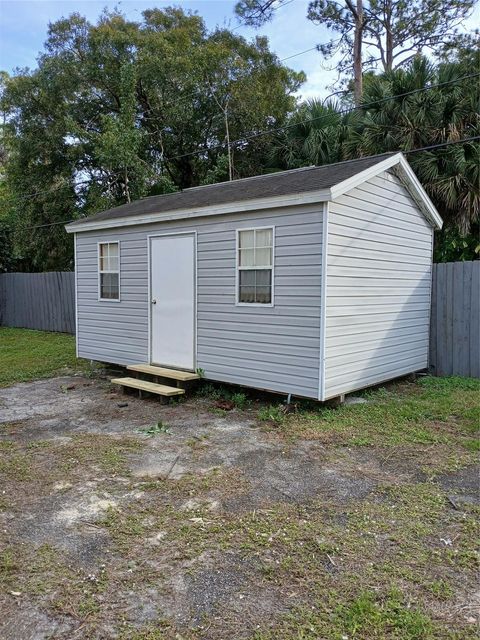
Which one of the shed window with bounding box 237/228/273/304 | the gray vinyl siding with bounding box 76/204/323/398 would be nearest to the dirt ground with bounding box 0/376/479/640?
the gray vinyl siding with bounding box 76/204/323/398

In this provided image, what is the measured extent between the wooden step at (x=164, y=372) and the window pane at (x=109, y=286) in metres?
1.36

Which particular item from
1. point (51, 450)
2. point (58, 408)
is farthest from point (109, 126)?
point (51, 450)

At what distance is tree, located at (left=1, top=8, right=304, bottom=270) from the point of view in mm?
15031

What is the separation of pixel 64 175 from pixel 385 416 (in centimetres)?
1399

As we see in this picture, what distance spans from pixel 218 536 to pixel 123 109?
14.1 meters

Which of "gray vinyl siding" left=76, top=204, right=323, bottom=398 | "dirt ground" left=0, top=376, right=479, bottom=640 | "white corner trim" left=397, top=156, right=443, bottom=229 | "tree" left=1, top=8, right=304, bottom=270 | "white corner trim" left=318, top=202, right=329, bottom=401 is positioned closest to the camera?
"dirt ground" left=0, top=376, right=479, bottom=640

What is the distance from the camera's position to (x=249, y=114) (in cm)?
1577

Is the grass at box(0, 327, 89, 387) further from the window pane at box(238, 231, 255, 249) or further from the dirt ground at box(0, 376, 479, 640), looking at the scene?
the window pane at box(238, 231, 255, 249)

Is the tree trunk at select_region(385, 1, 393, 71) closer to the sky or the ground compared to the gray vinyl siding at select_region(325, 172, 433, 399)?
closer to the sky

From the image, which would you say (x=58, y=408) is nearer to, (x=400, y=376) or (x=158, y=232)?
(x=158, y=232)

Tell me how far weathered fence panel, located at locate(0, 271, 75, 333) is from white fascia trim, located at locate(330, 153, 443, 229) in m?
9.66

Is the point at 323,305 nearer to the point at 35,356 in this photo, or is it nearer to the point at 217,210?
the point at 217,210

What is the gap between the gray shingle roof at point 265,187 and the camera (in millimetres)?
5789

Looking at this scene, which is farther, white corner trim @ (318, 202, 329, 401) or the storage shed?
the storage shed
